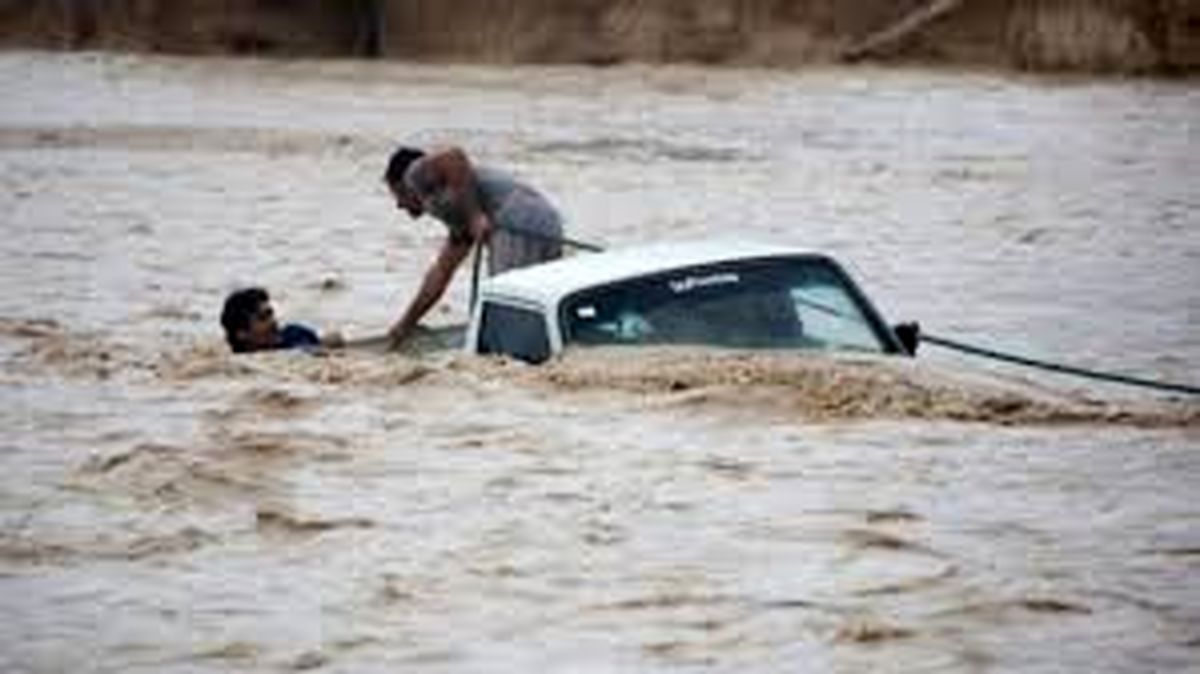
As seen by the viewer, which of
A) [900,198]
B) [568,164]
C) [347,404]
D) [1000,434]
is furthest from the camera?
[568,164]

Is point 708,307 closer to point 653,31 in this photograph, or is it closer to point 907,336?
point 907,336

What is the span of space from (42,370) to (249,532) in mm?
4648

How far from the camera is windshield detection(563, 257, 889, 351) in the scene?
9.76 metres

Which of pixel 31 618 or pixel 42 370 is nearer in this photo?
pixel 31 618

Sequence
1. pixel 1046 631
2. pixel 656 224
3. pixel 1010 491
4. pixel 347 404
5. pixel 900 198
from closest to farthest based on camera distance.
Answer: pixel 1046 631
pixel 1010 491
pixel 347 404
pixel 656 224
pixel 900 198

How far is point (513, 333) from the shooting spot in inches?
403

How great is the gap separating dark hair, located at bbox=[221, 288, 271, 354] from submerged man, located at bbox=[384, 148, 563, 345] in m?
0.66

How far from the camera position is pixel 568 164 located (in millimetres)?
27828

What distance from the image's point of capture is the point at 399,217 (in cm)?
2367

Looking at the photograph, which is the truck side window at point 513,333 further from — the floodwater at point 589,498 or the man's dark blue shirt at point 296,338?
the man's dark blue shirt at point 296,338

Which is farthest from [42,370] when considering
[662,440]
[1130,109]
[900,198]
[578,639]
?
[1130,109]

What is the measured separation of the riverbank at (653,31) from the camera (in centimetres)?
3641

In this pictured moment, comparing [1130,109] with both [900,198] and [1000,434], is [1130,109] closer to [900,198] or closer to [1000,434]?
[900,198]

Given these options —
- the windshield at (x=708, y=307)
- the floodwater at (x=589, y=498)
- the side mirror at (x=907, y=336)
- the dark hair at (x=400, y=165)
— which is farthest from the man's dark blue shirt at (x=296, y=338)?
the side mirror at (x=907, y=336)
